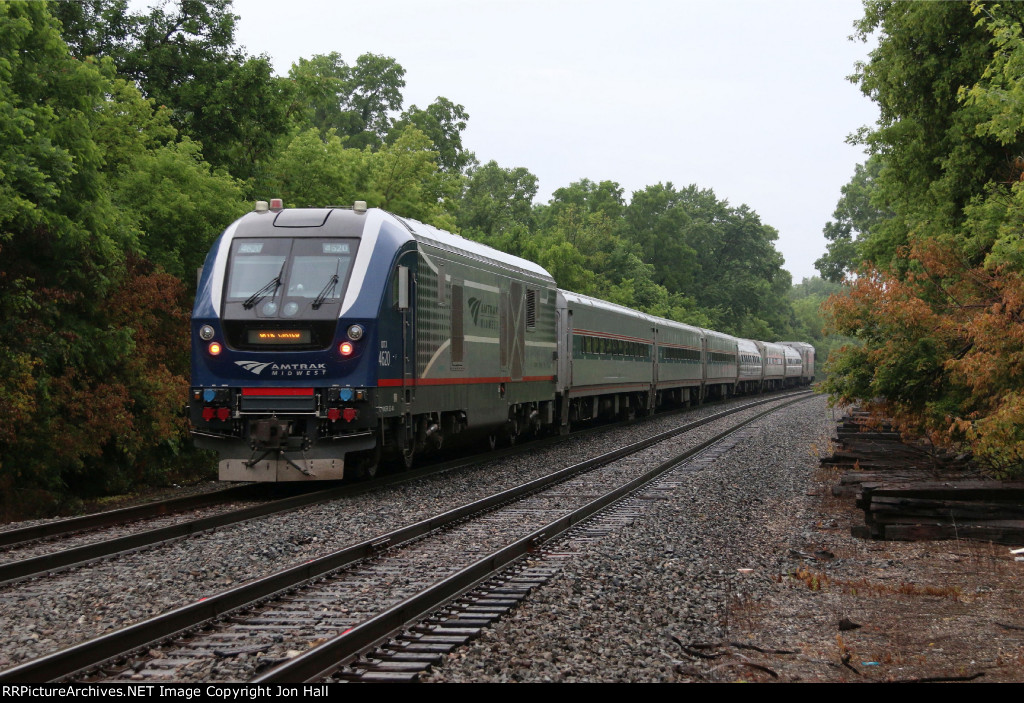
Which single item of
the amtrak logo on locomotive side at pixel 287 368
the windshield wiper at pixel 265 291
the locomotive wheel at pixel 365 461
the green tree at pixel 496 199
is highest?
the green tree at pixel 496 199

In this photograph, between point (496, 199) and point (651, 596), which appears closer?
point (651, 596)

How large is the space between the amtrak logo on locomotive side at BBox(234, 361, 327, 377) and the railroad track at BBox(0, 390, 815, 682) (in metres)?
2.68

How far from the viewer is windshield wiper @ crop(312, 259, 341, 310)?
43.5 feet

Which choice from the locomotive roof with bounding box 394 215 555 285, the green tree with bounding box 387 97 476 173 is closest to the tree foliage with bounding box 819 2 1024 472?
the locomotive roof with bounding box 394 215 555 285

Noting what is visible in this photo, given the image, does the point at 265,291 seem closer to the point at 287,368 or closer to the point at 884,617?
the point at 287,368

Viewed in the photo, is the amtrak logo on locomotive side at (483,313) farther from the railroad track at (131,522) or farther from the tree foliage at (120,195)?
the tree foliage at (120,195)

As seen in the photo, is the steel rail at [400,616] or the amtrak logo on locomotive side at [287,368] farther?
the amtrak logo on locomotive side at [287,368]

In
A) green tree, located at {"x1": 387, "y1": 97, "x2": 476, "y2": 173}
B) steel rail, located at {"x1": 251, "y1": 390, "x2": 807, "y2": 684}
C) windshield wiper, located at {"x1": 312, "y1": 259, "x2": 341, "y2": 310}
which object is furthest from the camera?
green tree, located at {"x1": 387, "y1": 97, "x2": 476, "y2": 173}

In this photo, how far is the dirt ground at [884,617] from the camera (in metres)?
5.95

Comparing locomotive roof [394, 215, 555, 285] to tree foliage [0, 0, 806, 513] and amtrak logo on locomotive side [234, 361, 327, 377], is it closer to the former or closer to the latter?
amtrak logo on locomotive side [234, 361, 327, 377]

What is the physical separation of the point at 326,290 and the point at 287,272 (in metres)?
0.59

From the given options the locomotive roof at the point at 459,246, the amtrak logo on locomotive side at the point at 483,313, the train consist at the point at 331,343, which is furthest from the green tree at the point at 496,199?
the train consist at the point at 331,343

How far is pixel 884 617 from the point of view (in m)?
7.34

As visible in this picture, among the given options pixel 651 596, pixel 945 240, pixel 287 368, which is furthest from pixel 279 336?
pixel 945 240
